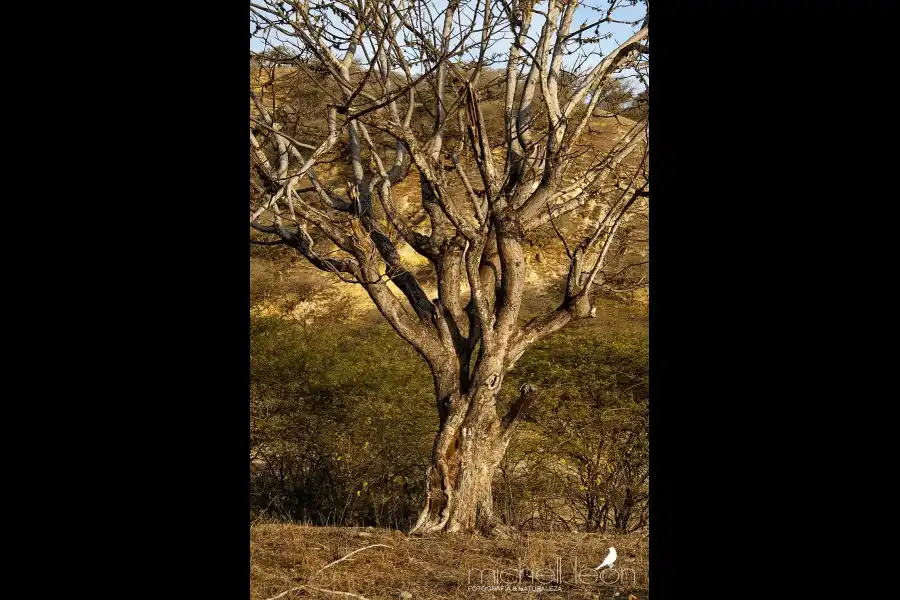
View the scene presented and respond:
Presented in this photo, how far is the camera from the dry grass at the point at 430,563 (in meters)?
3.84

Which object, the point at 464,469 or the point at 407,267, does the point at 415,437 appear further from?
the point at 407,267

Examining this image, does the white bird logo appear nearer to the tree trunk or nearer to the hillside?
the tree trunk

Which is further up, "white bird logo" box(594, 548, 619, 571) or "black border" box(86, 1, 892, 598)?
"black border" box(86, 1, 892, 598)

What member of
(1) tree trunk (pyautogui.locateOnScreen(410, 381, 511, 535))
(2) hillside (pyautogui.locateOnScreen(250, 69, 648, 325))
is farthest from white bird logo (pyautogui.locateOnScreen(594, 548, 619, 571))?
(2) hillside (pyautogui.locateOnScreen(250, 69, 648, 325))

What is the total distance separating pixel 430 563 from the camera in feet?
14.0

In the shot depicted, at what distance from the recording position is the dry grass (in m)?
3.84

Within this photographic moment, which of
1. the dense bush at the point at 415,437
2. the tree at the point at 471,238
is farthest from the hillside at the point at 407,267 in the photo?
the tree at the point at 471,238
